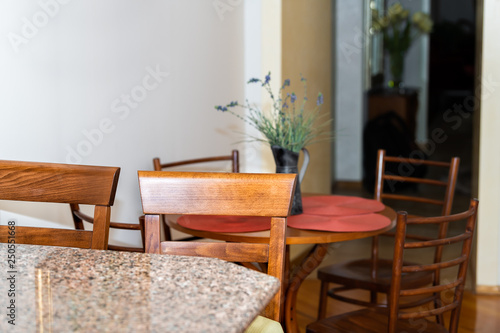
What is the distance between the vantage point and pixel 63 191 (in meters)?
1.46

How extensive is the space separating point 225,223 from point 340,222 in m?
0.43

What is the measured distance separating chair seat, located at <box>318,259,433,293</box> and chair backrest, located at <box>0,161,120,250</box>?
1320 mm

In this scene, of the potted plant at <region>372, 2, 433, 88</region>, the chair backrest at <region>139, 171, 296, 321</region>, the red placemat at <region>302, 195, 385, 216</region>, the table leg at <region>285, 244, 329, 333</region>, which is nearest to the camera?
the chair backrest at <region>139, 171, 296, 321</region>

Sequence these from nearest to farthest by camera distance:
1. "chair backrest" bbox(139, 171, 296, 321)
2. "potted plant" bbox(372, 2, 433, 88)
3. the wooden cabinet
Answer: "chair backrest" bbox(139, 171, 296, 321)
the wooden cabinet
"potted plant" bbox(372, 2, 433, 88)

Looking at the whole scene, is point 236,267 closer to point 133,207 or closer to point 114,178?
point 114,178

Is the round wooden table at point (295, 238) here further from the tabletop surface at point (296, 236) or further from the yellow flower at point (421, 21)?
the yellow flower at point (421, 21)

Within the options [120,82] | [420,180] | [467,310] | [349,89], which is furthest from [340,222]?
[349,89]

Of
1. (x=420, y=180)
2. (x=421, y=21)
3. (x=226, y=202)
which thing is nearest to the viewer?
(x=226, y=202)

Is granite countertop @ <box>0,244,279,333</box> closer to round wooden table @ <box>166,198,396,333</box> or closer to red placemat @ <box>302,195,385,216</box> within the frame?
round wooden table @ <box>166,198,396,333</box>

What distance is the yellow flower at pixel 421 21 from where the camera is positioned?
24.6 feet

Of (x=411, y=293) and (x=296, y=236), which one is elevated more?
(x=296, y=236)

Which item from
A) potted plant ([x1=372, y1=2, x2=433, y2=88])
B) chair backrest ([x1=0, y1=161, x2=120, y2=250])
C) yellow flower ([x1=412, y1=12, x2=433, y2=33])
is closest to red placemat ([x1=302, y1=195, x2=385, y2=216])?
chair backrest ([x1=0, y1=161, x2=120, y2=250])

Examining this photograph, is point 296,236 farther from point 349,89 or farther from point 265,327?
point 349,89

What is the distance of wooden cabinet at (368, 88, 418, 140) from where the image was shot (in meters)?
6.69
